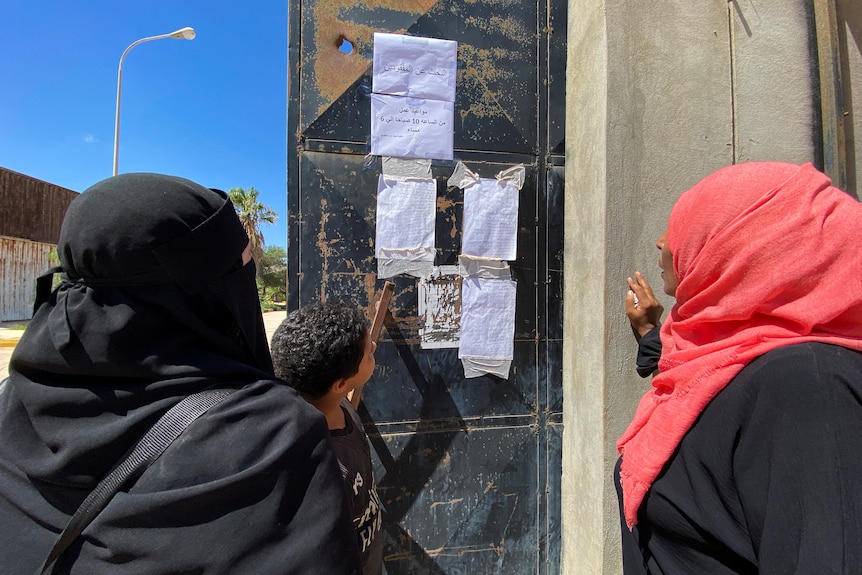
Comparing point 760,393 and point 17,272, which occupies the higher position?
point 17,272

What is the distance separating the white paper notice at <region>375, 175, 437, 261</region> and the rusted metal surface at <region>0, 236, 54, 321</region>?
958 inches

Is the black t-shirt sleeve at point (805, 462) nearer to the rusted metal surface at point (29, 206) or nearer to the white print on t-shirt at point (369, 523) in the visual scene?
the white print on t-shirt at point (369, 523)

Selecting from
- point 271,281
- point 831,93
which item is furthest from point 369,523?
point 271,281

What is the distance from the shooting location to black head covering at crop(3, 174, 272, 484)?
771 mm

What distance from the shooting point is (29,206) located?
22844 mm

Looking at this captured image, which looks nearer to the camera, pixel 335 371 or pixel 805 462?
pixel 805 462

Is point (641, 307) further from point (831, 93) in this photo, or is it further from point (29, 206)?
point (29, 206)

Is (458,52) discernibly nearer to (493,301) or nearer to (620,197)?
(620,197)

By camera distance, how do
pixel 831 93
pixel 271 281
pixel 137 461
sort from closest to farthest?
pixel 137 461
pixel 831 93
pixel 271 281

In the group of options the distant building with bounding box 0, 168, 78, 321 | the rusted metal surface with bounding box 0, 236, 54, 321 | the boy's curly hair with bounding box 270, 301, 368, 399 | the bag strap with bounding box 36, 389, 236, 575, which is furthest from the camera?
the distant building with bounding box 0, 168, 78, 321

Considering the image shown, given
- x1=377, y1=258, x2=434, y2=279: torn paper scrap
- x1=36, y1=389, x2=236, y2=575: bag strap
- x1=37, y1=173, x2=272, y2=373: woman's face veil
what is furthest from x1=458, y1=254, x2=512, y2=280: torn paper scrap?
x1=36, y1=389, x2=236, y2=575: bag strap

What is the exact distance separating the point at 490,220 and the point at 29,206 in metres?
29.7

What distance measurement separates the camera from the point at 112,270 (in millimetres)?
788

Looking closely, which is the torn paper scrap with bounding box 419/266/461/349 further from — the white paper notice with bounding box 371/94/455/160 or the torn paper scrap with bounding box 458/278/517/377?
the white paper notice with bounding box 371/94/455/160
